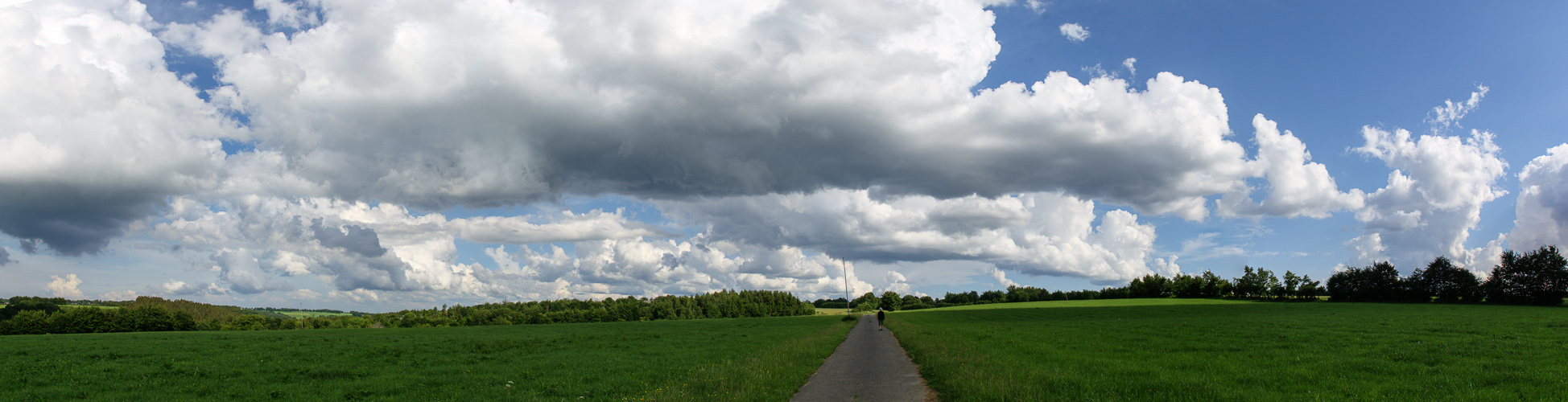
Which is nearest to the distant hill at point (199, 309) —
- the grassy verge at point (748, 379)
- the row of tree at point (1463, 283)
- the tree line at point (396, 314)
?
the tree line at point (396, 314)

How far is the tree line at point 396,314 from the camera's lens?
8081cm

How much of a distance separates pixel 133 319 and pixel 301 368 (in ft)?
298

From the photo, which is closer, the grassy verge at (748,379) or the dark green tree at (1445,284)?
the grassy verge at (748,379)

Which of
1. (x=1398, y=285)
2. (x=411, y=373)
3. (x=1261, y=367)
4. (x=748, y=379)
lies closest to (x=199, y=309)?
(x=411, y=373)

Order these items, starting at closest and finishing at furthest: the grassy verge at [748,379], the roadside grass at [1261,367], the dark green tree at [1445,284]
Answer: the roadside grass at [1261,367] < the grassy verge at [748,379] < the dark green tree at [1445,284]

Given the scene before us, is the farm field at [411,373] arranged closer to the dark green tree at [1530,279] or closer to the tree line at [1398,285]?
the tree line at [1398,285]

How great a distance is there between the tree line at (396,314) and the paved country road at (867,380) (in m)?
105

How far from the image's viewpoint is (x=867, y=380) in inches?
704

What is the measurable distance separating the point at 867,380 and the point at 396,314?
140 metres

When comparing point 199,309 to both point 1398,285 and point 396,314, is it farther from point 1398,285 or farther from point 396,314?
point 1398,285

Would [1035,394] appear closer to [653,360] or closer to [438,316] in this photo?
[653,360]

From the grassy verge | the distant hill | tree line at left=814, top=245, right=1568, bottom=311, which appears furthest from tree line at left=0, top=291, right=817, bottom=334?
the grassy verge

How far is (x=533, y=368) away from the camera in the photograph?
2331cm

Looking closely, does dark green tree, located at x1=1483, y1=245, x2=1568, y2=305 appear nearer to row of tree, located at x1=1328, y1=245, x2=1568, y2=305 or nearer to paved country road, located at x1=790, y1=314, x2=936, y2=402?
row of tree, located at x1=1328, y1=245, x2=1568, y2=305
